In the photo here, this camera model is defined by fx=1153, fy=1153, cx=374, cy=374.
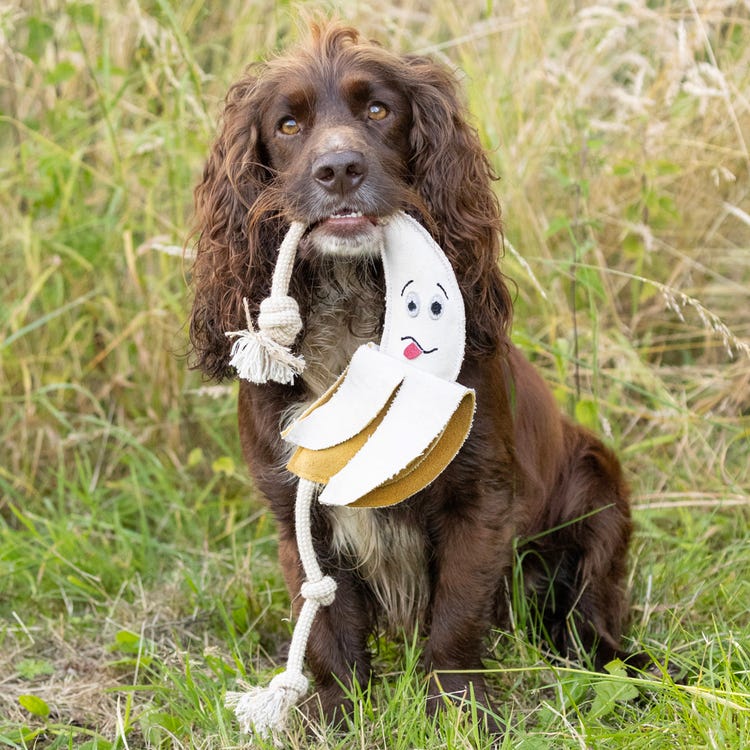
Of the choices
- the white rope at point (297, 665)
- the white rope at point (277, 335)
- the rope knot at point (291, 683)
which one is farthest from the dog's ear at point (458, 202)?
the rope knot at point (291, 683)

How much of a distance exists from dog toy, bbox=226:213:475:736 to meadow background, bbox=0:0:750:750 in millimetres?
660

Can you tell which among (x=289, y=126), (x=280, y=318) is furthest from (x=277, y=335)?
(x=289, y=126)

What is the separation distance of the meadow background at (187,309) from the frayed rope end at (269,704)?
0.33m

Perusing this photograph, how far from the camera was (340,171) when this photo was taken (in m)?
2.44

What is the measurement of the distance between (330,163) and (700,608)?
5.21 ft

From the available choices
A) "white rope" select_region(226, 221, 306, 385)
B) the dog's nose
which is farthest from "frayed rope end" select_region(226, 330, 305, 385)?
the dog's nose

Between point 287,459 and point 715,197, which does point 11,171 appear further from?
point 715,197

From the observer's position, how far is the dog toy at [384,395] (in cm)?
237

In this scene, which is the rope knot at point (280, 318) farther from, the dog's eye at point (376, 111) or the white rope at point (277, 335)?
the dog's eye at point (376, 111)

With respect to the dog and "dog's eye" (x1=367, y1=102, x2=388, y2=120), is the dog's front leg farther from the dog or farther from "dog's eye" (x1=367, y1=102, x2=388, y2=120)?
"dog's eye" (x1=367, y1=102, x2=388, y2=120)

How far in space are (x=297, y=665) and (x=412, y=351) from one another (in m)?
0.77

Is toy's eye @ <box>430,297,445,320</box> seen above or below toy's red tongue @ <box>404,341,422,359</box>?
above

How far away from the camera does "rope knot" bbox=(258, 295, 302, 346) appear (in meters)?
2.48

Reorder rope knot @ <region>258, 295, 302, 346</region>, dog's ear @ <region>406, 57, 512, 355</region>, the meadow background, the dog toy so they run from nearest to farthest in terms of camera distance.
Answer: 1. the dog toy
2. rope knot @ <region>258, 295, 302, 346</region>
3. dog's ear @ <region>406, 57, 512, 355</region>
4. the meadow background
